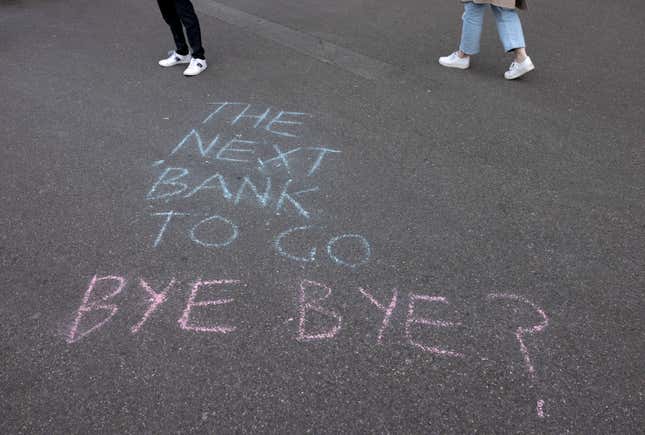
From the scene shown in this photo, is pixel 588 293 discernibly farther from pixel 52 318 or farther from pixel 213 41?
pixel 213 41

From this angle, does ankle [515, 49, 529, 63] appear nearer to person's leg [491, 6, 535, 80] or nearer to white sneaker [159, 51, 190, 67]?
person's leg [491, 6, 535, 80]

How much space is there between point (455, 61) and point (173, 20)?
298 centimetres

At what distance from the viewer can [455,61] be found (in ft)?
16.2

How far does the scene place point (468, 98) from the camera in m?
4.39

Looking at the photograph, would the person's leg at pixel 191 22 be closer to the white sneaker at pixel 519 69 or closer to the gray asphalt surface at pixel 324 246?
the gray asphalt surface at pixel 324 246

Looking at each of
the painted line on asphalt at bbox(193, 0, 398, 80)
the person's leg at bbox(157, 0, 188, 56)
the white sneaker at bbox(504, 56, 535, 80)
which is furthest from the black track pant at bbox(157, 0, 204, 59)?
the white sneaker at bbox(504, 56, 535, 80)

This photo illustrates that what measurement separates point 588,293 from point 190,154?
286 centimetres

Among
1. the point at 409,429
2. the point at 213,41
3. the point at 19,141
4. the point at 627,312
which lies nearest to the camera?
the point at 409,429

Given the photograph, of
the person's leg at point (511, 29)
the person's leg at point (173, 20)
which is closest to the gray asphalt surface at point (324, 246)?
the person's leg at point (173, 20)

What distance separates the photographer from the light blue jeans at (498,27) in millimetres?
4469

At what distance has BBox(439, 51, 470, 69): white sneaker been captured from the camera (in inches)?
193

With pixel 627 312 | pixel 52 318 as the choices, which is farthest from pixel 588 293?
pixel 52 318

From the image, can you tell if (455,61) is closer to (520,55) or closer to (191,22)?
(520,55)

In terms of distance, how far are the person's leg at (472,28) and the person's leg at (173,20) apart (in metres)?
2.92
